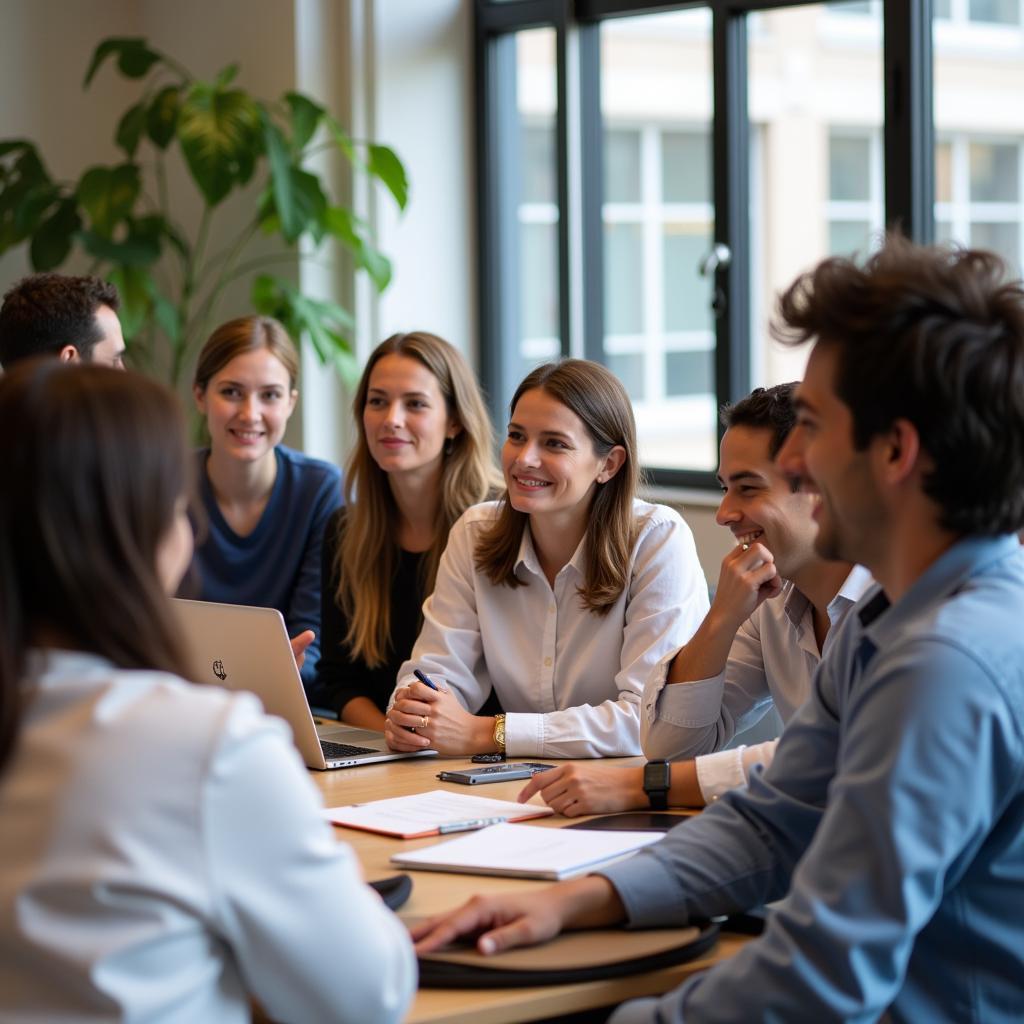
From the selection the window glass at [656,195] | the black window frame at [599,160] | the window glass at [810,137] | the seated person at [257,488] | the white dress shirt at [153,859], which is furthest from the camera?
the window glass at [810,137]

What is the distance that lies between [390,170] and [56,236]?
1.07m

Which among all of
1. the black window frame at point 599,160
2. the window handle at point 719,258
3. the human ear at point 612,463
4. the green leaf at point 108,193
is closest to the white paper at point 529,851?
the human ear at point 612,463

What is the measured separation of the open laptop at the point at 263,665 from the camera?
228 cm

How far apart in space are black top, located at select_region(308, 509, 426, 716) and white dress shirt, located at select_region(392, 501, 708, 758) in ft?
1.18

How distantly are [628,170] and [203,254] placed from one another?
3.39 meters

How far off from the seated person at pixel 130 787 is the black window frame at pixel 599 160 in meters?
3.05

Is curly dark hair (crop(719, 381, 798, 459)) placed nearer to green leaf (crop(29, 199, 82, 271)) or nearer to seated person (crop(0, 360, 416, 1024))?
seated person (crop(0, 360, 416, 1024))

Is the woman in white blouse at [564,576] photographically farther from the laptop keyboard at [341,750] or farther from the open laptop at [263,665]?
the open laptop at [263,665]

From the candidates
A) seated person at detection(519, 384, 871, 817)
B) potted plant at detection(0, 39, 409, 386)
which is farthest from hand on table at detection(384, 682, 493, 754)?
potted plant at detection(0, 39, 409, 386)

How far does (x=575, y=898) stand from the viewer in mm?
1586

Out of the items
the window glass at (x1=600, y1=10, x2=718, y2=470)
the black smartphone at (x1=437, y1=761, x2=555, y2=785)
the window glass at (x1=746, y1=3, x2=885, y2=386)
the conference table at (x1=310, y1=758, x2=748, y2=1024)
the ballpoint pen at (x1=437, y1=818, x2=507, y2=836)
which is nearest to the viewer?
the conference table at (x1=310, y1=758, x2=748, y2=1024)

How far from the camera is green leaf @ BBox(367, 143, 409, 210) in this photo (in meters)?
4.58

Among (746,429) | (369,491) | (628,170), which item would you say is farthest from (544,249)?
(746,429)

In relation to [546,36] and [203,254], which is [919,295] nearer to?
[203,254]
